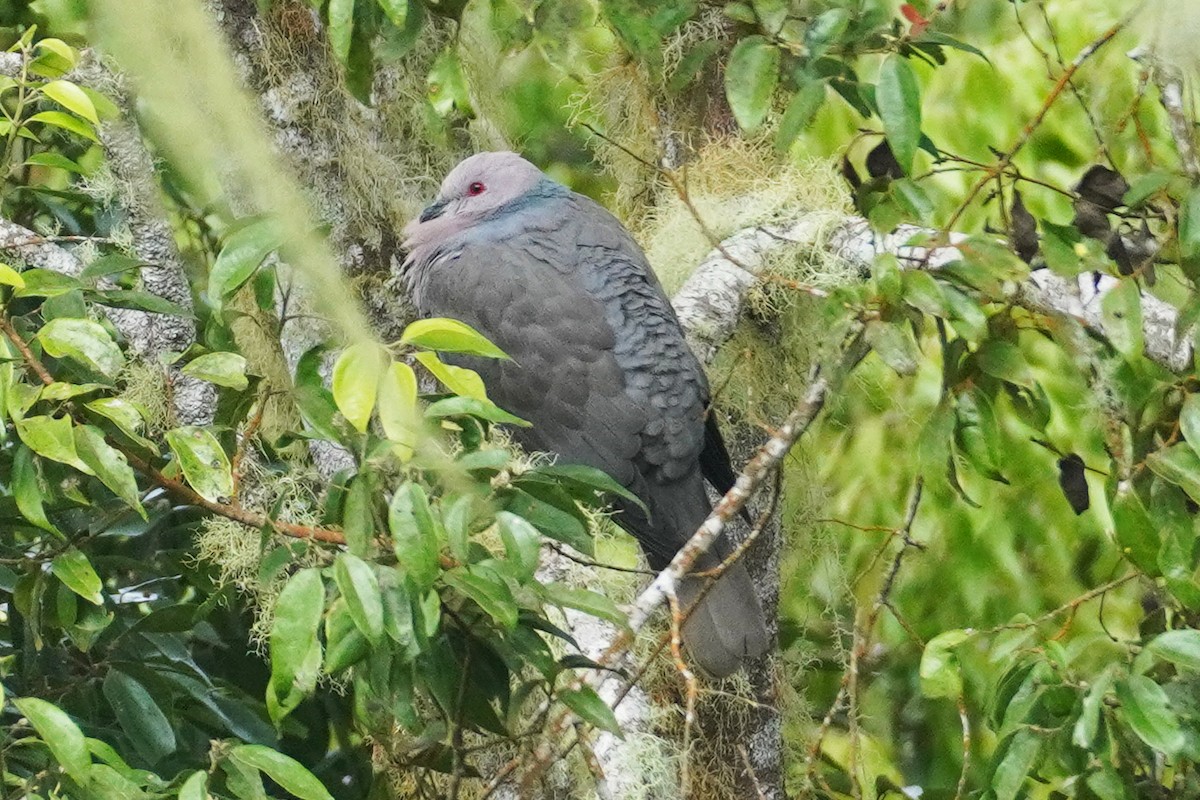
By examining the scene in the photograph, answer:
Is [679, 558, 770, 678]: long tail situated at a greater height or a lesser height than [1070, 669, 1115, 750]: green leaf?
lesser

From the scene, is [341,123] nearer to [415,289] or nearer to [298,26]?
[298,26]

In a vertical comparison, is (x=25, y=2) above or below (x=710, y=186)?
above

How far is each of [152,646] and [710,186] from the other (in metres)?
1.34

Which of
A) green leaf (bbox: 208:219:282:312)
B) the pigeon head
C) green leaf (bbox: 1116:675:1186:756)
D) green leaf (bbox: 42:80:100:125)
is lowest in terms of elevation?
green leaf (bbox: 1116:675:1186:756)

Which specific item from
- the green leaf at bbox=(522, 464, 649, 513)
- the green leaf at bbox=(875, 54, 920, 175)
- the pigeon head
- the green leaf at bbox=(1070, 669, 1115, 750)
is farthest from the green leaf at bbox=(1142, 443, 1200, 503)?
the pigeon head

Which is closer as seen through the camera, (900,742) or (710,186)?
(710,186)

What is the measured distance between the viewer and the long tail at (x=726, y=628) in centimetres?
227

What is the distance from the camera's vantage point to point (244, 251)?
1.32 metres

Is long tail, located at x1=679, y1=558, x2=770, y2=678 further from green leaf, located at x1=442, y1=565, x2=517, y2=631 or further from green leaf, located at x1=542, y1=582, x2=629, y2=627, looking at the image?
green leaf, located at x1=442, y1=565, x2=517, y2=631

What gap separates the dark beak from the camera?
2.59m

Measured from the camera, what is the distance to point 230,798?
4.35 feet

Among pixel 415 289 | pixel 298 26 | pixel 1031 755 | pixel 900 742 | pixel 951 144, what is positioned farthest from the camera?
pixel 900 742

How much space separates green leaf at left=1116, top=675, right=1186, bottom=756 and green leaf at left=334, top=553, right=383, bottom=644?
0.74 m

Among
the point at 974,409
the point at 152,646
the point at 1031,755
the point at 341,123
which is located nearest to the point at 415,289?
the point at 341,123
